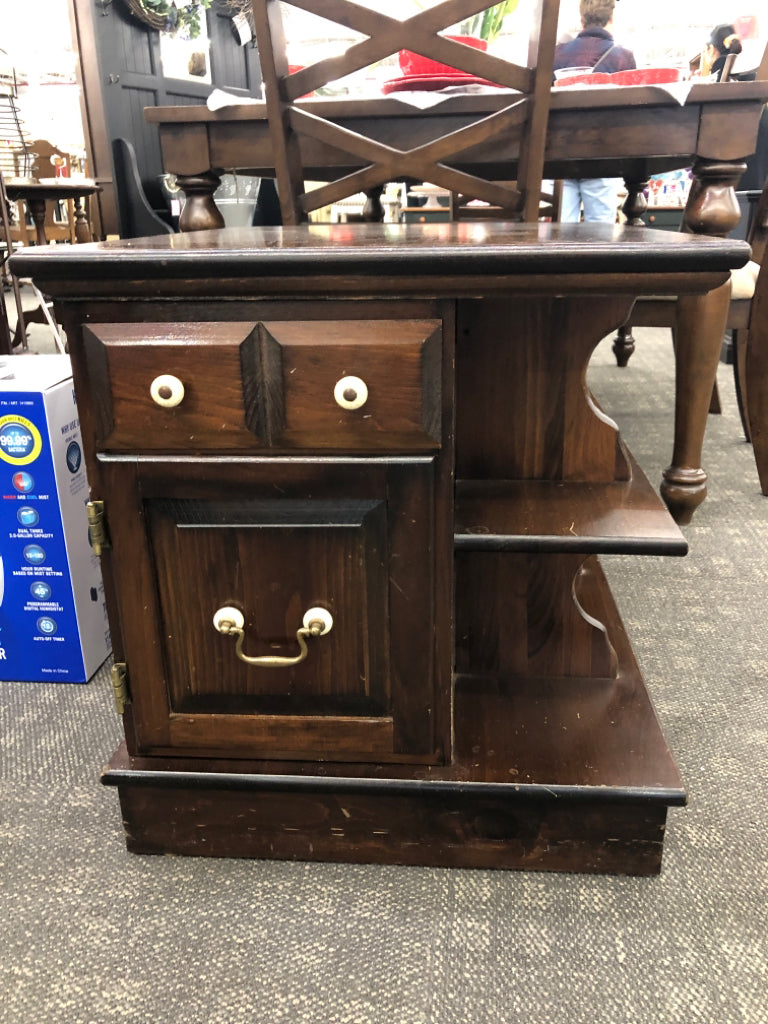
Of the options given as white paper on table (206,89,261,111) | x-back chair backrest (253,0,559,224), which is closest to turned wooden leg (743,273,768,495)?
x-back chair backrest (253,0,559,224)

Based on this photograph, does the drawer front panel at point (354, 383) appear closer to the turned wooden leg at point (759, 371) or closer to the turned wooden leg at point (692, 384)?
the turned wooden leg at point (692, 384)

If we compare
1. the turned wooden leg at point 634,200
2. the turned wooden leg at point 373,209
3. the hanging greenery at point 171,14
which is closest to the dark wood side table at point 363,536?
the turned wooden leg at point 373,209

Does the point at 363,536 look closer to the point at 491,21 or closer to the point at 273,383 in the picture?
the point at 273,383

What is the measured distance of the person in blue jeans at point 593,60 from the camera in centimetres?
226

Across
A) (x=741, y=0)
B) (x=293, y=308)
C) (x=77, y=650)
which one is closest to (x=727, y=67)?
(x=293, y=308)

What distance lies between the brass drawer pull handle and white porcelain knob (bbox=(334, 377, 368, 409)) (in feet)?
0.70

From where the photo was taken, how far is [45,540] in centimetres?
115

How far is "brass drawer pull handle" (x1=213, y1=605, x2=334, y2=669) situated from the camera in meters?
0.77

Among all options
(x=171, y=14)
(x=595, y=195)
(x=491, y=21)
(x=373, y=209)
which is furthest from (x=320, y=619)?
(x=171, y=14)

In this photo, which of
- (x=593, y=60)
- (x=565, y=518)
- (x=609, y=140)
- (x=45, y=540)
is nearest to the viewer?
(x=565, y=518)

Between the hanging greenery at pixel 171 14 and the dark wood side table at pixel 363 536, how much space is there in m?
4.84

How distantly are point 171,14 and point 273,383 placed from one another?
17.6ft

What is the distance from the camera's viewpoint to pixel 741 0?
5.02 metres

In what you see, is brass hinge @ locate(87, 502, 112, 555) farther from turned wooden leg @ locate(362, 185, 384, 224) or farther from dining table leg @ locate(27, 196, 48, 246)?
dining table leg @ locate(27, 196, 48, 246)
